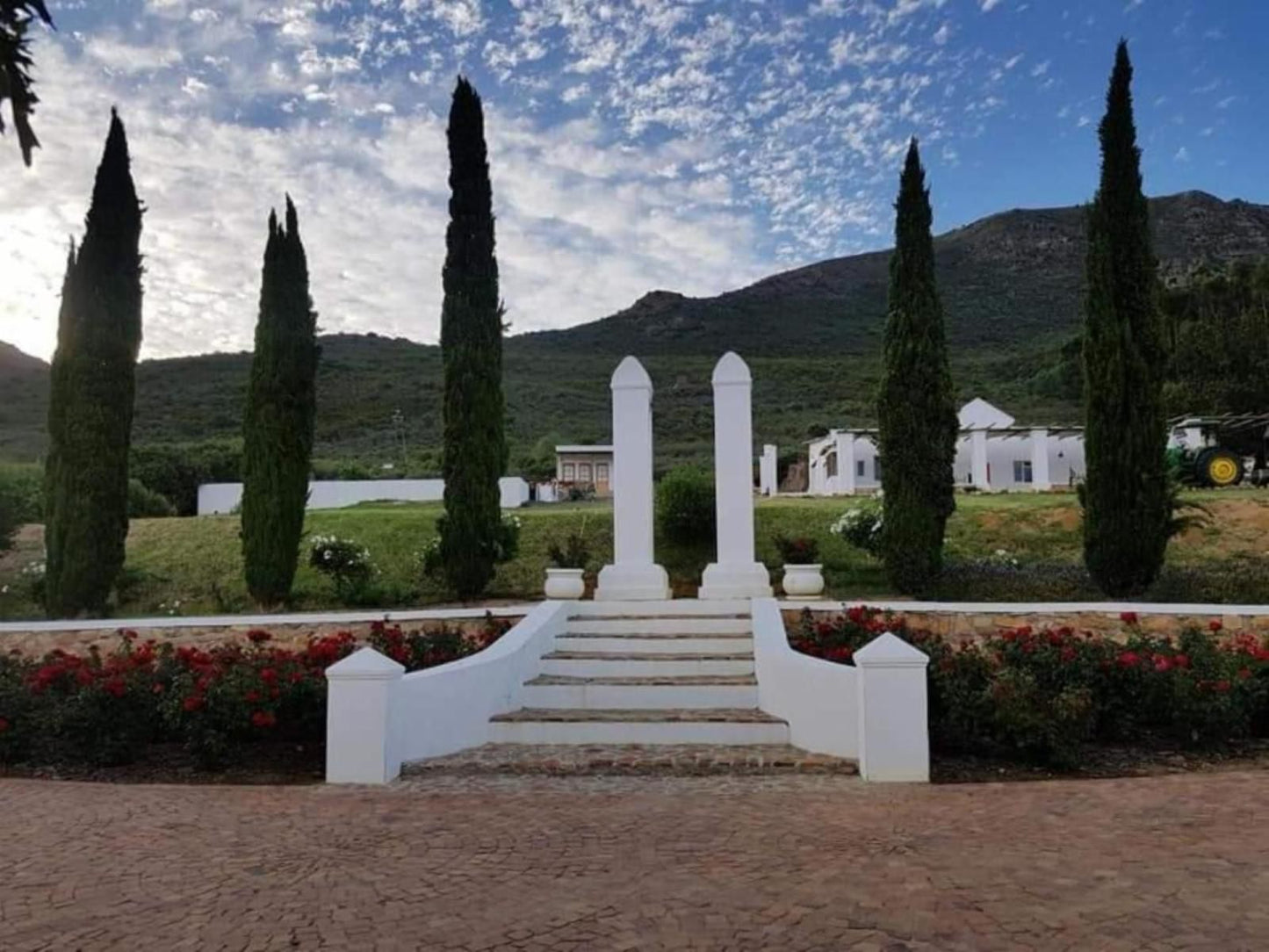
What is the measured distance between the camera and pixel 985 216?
9088 cm

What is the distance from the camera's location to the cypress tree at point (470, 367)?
12312mm

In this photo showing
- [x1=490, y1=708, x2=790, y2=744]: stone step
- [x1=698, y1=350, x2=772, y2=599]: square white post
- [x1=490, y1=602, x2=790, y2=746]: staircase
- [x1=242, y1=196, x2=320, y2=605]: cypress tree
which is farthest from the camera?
[x1=242, y1=196, x2=320, y2=605]: cypress tree

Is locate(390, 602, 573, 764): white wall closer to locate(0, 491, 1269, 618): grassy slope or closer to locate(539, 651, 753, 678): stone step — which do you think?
locate(539, 651, 753, 678): stone step

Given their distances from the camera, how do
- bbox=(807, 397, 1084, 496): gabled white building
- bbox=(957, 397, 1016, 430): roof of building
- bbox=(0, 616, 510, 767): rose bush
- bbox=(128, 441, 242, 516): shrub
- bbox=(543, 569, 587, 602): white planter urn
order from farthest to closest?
bbox=(957, 397, 1016, 430): roof of building < bbox=(807, 397, 1084, 496): gabled white building < bbox=(128, 441, 242, 516): shrub < bbox=(543, 569, 587, 602): white planter urn < bbox=(0, 616, 510, 767): rose bush

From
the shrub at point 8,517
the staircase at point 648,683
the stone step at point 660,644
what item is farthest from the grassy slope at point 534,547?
the stone step at point 660,644

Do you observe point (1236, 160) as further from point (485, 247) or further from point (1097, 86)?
point (485, 247)

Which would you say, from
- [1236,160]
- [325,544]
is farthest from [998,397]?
[325,544]

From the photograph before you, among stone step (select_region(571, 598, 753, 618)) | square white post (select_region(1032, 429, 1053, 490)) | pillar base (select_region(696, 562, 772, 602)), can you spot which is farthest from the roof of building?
stone step (select_region(571, 598, 753, 618))

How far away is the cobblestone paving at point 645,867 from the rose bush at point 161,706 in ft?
2.56

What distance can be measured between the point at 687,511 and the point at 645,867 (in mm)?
10791

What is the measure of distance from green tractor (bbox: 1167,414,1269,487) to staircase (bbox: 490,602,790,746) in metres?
15.1

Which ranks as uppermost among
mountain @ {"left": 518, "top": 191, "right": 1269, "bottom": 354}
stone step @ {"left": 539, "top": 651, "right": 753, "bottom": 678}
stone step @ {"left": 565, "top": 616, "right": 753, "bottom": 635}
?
mountain @ {"left": 518, "top": 191, "right": 1269, "bottom": 354}

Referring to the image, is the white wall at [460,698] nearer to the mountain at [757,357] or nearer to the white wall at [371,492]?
the white wall at [371,492]

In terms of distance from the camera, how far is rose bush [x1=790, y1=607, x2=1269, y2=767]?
658cm
